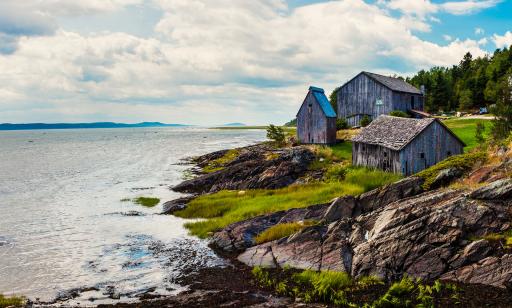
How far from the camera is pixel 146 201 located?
44812 millimetres

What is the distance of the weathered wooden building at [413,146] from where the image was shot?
38.0 m

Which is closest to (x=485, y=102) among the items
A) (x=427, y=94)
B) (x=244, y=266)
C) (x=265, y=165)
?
(x=427, y=94)

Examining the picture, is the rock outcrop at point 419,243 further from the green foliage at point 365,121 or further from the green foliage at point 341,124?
the green foliage at point 341,124

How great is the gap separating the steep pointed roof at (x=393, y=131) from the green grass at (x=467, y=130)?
7888mm

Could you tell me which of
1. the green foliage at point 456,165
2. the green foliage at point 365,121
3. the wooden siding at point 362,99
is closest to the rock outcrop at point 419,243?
the green foliage at point 456,165

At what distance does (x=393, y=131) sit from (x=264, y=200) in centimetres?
1495

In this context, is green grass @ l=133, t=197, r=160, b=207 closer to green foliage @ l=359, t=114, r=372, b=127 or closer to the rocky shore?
the rocky shore

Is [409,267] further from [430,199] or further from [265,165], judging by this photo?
[265,165]

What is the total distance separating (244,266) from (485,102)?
97.0m

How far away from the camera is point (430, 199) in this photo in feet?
76.3

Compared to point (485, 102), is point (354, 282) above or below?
below

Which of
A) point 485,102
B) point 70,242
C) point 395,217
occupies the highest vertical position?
point 485,102

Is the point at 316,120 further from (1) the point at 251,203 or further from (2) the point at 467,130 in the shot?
(1) the point at 251,203

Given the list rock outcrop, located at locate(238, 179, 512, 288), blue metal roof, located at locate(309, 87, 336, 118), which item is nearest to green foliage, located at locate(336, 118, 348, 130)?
blue metal roof, located at locate(309, 87, 336, 118)
